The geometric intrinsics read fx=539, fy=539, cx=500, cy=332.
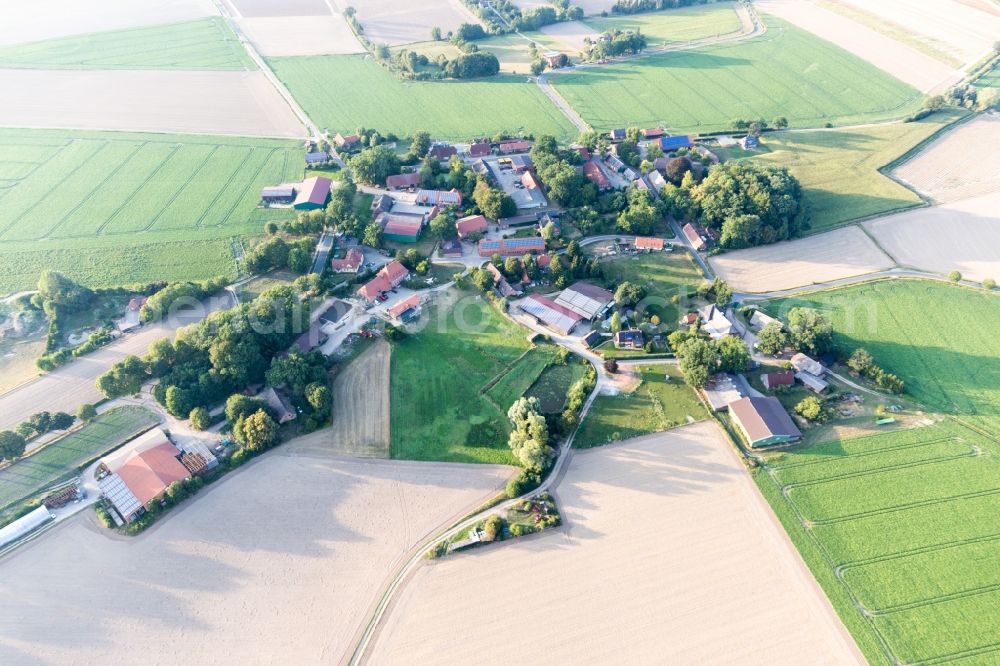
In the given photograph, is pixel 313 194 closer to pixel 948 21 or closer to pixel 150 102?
pixel 150 102

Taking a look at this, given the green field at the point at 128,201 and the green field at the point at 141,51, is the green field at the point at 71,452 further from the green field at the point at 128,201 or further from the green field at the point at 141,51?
the green field at the point at 141,51

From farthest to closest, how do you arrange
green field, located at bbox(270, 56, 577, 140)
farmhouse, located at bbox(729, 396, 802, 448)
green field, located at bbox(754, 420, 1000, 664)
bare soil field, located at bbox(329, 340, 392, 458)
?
1. green field, located at bbox(270, 56, 577, 140)
2. bare soil field, located at bbox(329, 340, 392, 458)
3. farmhouse, located at bbox(729, 396, 802, 448)
4. green field, located at bbox(754, 420, 1000, 664)

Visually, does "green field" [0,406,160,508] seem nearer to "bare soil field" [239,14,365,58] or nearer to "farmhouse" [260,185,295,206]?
"farmhouse" [260,185,295,206]

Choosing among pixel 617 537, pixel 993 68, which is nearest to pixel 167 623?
pixel 617 537

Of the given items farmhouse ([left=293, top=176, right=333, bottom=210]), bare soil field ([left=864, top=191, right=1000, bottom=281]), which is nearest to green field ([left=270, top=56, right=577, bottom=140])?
farmhouse ([left=293, top=176, right=333, bottom=210])

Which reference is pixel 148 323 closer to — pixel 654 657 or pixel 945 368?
pixel 654 657

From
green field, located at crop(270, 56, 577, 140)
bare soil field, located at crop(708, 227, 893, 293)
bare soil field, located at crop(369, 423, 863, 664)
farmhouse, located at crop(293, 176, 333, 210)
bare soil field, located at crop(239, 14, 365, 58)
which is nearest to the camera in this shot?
bare soil field, located at crop(369, 423, 863, 664)
